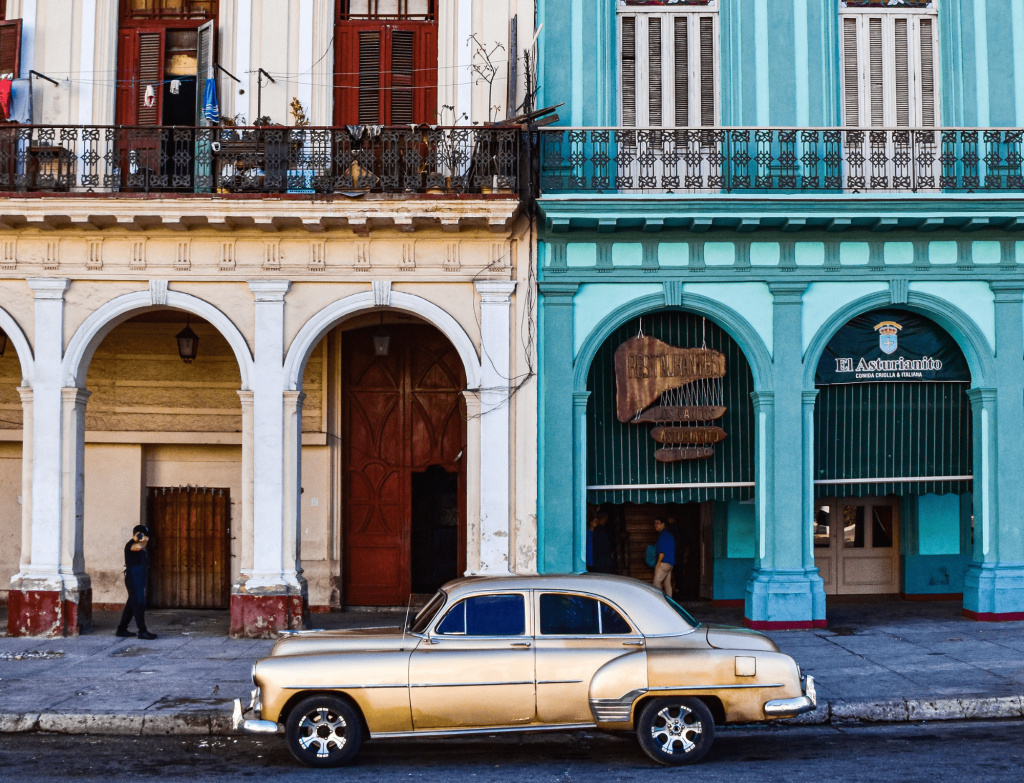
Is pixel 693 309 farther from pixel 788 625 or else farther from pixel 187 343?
pixel 187 343

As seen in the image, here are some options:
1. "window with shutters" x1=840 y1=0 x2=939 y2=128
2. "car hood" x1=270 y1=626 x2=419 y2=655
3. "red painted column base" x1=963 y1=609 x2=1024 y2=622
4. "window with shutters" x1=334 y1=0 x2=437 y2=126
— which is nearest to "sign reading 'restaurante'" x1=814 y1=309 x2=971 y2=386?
"window with shutters" x1=840 y1=0 x2=939 y2=128

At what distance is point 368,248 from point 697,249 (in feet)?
13.7

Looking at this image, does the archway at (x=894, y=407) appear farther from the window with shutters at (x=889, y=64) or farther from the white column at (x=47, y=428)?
the white column at (x=47, y=428)

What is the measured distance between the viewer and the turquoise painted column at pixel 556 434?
13.3 m

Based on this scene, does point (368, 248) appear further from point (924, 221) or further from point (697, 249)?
point (924, 221)

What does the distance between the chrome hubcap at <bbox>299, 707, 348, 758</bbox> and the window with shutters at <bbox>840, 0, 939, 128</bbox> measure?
10409 millimetres

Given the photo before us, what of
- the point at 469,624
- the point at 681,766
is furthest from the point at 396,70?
the point at 681,766

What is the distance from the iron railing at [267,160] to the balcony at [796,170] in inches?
36.8

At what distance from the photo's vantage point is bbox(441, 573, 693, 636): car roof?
25.2 feet

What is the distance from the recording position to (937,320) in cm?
1379

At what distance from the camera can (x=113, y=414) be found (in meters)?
15.4

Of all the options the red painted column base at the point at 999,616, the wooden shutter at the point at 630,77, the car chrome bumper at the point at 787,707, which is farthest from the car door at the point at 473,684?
the wooden shutter at the point at 630,77

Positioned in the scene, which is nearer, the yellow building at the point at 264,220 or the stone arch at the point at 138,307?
the yellow building at the point at 264,220

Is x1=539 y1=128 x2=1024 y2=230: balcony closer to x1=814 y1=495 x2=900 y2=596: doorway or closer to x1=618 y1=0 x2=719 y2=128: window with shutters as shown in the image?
x1=618 y1=0 x2=719 y2=128: window with shutters
